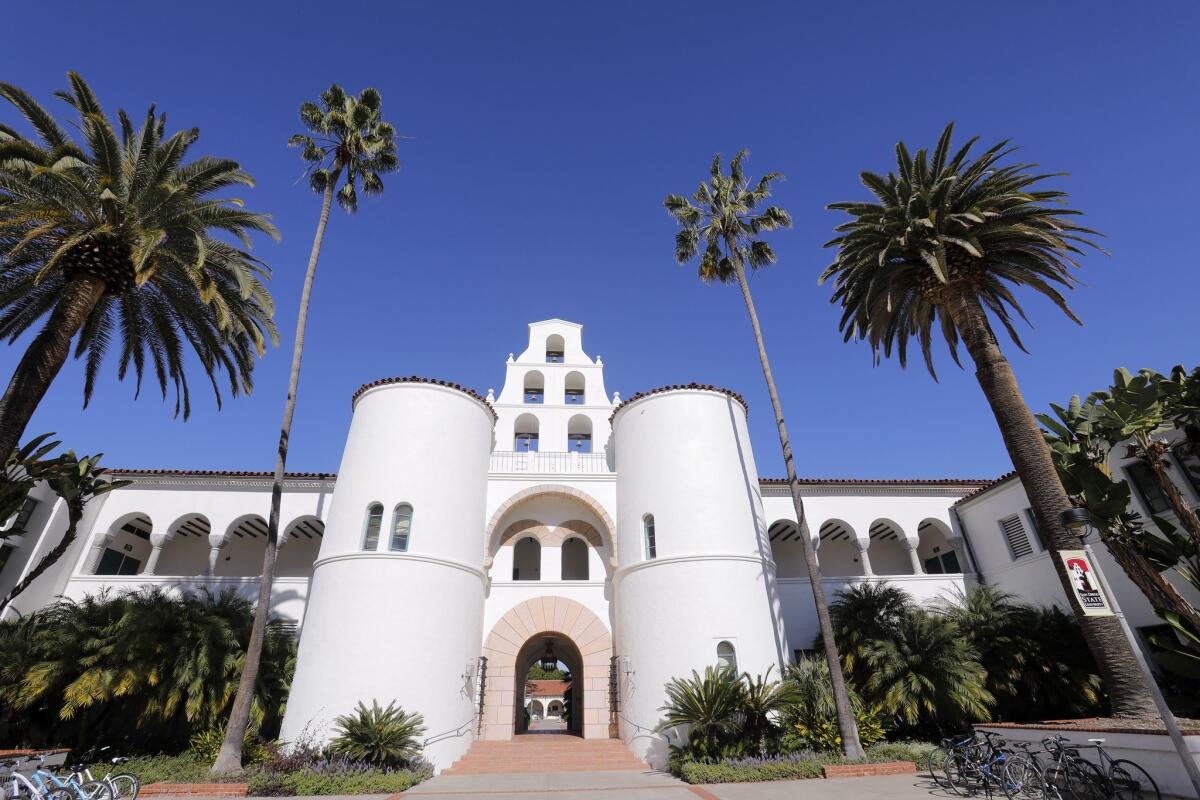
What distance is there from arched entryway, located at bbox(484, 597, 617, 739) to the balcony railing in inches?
179

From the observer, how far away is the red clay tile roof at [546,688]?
50.8 meters

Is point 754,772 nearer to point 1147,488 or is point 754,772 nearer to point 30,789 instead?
point 30,789

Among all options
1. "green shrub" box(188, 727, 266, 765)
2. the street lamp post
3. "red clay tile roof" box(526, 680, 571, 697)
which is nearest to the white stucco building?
"green shrub" box(188, 727, 266, 765)

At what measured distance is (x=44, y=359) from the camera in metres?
12.2

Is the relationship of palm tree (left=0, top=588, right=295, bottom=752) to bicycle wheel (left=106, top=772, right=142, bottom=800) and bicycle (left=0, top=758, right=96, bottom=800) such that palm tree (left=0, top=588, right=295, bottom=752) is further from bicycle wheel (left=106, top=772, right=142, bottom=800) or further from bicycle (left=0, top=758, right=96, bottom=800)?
bicycle (left=0, top=758, right=96, bottom=800)

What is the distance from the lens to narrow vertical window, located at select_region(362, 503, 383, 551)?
665 inches

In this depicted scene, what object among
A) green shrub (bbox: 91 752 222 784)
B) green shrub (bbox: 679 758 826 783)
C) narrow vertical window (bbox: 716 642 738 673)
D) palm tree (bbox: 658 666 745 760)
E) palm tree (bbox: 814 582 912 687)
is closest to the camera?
green shrub (bbox: 91 752 222 784)

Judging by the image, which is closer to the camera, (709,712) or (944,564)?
(709,712)

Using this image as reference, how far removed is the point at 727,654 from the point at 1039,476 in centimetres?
917

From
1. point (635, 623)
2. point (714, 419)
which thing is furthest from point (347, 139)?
point (635, 623)

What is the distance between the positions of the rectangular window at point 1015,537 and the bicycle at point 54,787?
2556 centimetres

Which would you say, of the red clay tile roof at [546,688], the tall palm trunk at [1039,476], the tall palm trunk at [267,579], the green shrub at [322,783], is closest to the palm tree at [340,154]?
the tall palm trunk at [267,579]

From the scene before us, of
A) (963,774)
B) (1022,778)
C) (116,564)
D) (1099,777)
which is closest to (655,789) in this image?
(963,774)

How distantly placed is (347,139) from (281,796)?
18243mm
